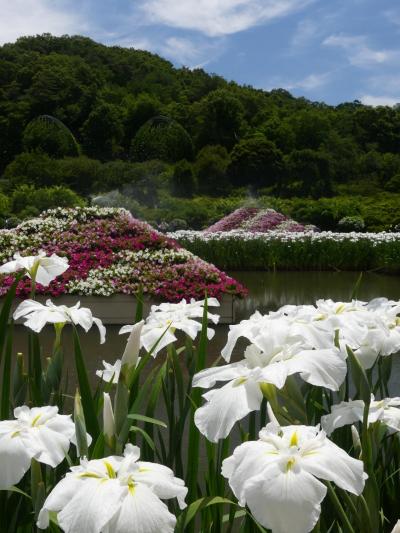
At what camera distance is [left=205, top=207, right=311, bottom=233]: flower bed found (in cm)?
1714

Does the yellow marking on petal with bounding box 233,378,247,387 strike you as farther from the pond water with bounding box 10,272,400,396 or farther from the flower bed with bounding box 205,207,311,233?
the flower bed with bounding box 205,207,311,233

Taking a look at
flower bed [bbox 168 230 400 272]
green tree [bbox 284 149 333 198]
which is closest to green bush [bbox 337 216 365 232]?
flower bed [bbox 168 230 400 272]

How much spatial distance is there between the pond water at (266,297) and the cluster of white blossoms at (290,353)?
2.74 m

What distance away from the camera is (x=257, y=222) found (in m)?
17.9

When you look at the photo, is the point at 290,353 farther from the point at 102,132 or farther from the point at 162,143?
the point at 102,132

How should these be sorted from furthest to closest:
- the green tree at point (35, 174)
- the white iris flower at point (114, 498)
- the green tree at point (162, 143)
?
1. the green tree at point (162, 143)
2. the green tree at point (35, 174)
3. the white iris flower at point (114, 498)

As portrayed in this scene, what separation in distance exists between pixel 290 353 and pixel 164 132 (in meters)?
44.5

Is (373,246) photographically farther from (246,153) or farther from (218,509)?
(246,153)

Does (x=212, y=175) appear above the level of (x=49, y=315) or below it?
above

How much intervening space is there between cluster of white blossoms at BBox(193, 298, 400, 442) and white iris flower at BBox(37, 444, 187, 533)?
142 mm

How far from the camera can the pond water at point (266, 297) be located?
17.3ft

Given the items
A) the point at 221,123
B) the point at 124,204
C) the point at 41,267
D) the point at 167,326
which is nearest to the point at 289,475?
the point at 167,326

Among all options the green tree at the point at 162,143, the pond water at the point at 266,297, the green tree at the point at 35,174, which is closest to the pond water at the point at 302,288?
the pond water at the point at 266,297

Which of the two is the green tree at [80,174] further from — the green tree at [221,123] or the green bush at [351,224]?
the green bush at [351,224]
